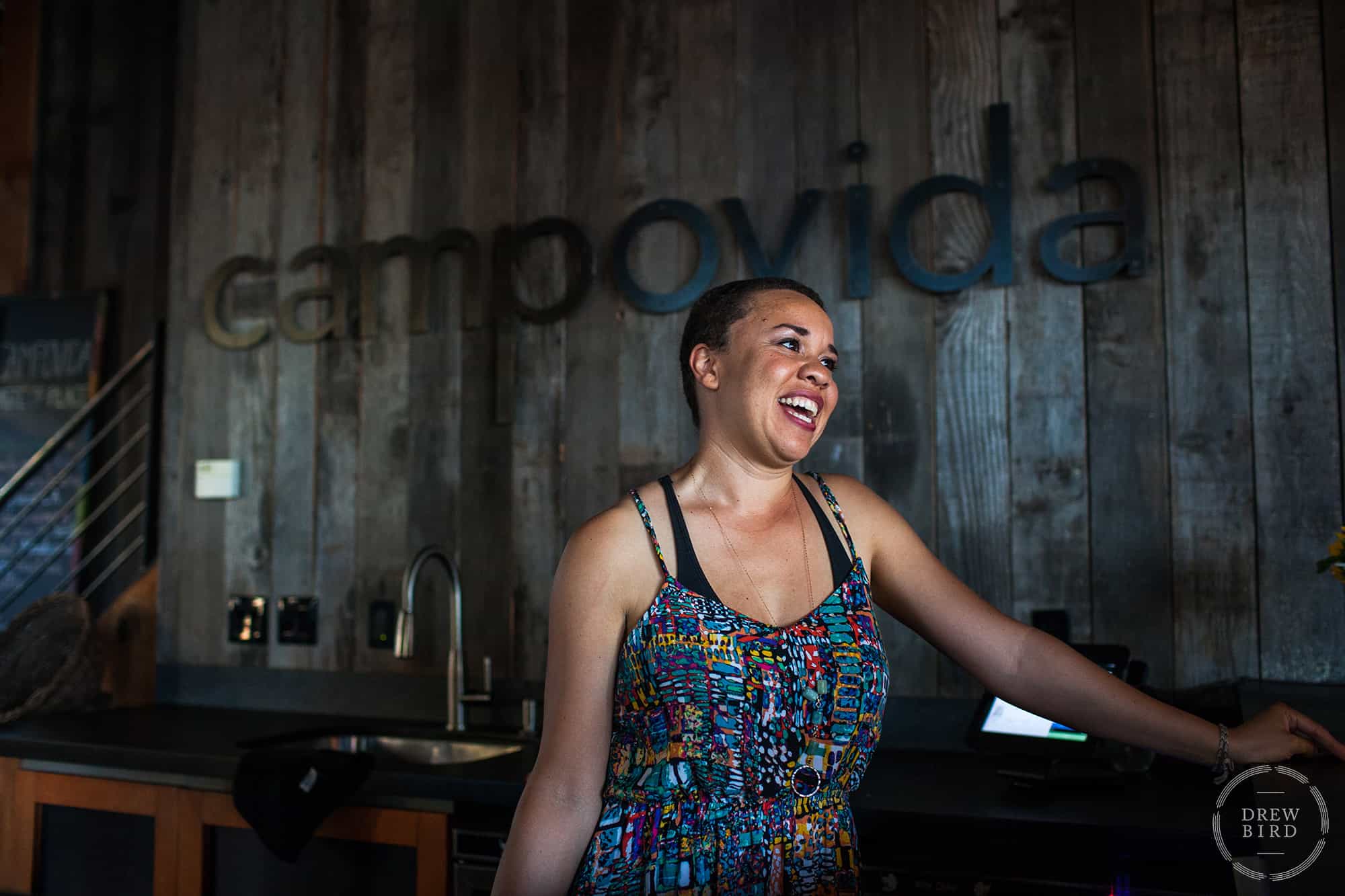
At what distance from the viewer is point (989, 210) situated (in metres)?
2.42

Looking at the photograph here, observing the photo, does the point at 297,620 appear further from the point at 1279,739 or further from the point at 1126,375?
the point at 1279,739

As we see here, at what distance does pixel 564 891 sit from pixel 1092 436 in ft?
4.98

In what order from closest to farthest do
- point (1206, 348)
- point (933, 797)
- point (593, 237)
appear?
point (933, 797), point (1206, 348), point (593, 237)

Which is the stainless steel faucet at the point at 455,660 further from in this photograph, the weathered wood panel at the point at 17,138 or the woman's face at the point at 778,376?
the weathered wood panel at the point at 17,138

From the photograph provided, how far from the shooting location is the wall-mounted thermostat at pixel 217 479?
3143 mm

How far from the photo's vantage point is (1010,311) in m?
2.40

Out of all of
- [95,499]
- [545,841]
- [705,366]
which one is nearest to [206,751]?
[545,841]

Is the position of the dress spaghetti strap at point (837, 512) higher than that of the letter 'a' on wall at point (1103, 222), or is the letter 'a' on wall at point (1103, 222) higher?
→ the letter 'a' on wall at point (1103, 222)

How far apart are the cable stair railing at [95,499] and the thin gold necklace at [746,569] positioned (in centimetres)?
315

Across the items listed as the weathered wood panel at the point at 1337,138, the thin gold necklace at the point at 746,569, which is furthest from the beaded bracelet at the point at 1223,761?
the weathered wood panel at the point at 1337,138

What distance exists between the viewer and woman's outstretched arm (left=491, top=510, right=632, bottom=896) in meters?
1.36

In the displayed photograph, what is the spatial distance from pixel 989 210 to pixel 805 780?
1.50 m

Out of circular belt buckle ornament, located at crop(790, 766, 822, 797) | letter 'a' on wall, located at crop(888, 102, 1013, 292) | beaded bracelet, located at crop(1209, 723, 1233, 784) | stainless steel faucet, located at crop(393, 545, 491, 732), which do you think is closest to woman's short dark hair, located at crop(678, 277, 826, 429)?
circular belt buckle ornament, located at crop(790, 766, 822, 797)

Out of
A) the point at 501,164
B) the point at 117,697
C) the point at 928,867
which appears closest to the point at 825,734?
the point at 928,867
